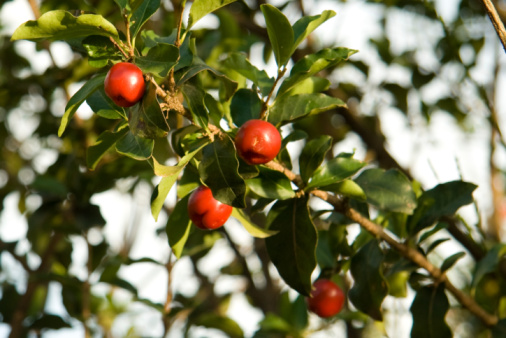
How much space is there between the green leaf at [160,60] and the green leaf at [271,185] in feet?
1.01

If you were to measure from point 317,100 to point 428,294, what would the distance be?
0.65 meters

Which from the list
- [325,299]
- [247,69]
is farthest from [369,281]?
[247,69]

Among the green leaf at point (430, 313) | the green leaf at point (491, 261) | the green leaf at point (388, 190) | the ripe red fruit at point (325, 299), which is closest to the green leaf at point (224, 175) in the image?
the green leaf at point (388, 190)

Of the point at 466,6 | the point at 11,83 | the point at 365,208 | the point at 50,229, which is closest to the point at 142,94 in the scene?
the point at 365,208

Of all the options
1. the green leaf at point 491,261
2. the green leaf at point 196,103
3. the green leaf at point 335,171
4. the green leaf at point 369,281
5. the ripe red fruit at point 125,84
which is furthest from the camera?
the green leaf at point 491,261

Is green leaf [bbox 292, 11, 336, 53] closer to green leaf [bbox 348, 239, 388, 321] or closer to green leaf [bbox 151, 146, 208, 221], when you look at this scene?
green leaf [bbox 151, 146, 208, 221]

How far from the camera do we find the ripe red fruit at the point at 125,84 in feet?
3.00

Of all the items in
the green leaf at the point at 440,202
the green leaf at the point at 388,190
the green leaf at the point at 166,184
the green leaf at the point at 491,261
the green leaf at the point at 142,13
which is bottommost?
the green leaf at the point at 491,261

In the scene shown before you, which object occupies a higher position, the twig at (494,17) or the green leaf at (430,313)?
the twig at (494,17)

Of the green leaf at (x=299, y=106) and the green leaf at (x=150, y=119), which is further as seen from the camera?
the green leaf at (x=299, y=106)

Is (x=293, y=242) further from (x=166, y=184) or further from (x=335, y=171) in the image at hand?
(x=166, y=184)

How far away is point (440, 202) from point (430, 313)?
285mm

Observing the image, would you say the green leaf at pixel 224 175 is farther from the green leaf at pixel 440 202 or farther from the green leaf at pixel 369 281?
the green leaf at pixel 440 202

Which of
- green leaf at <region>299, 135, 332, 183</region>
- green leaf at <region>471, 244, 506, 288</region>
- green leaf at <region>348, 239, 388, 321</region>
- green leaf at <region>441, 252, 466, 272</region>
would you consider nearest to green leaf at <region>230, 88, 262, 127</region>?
green leaf at <region>299, 135, 332, 183</region>
